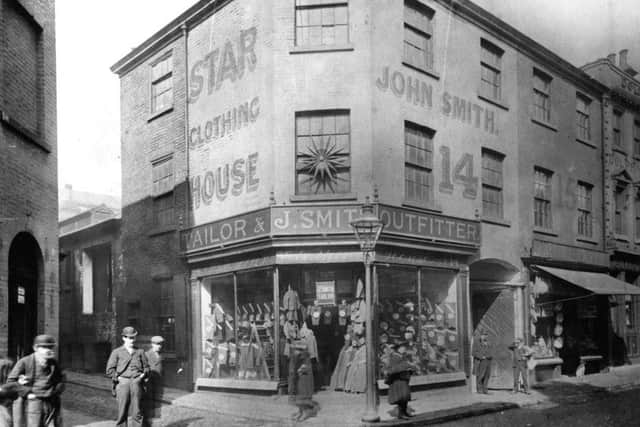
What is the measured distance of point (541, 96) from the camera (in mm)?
19531

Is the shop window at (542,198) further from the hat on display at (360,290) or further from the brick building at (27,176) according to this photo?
the brick building at (27,176)

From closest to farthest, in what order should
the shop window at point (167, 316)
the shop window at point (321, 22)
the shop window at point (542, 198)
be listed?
the shop window at point (321, 22)
the shop window at point (167, 316)
the shop window at point (542, 198)

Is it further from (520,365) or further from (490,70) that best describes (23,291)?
(490,70)

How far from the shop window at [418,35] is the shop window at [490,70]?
7.35 ft

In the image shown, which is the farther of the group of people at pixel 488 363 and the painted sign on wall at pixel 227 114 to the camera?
the group of people at pixel 488 363

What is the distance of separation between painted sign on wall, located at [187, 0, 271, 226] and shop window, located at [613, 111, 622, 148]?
14.1 meters

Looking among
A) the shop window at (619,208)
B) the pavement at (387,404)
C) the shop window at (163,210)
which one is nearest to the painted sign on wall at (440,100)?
the pavement at (387,404)

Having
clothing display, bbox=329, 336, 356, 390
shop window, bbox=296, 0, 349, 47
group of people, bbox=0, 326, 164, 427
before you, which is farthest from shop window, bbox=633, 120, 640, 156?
group of people, bbox=0, 326, 164, 427

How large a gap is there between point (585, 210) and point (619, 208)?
2.68 metres

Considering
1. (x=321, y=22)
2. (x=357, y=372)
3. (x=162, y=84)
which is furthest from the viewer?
(x=162, y=84)

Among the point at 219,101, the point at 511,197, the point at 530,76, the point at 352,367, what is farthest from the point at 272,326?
the point at 530,76

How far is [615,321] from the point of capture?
71.7 ft

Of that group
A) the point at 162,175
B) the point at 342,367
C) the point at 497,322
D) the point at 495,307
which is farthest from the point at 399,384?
the point at 162,175

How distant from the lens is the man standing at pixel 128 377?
31.9 ft
